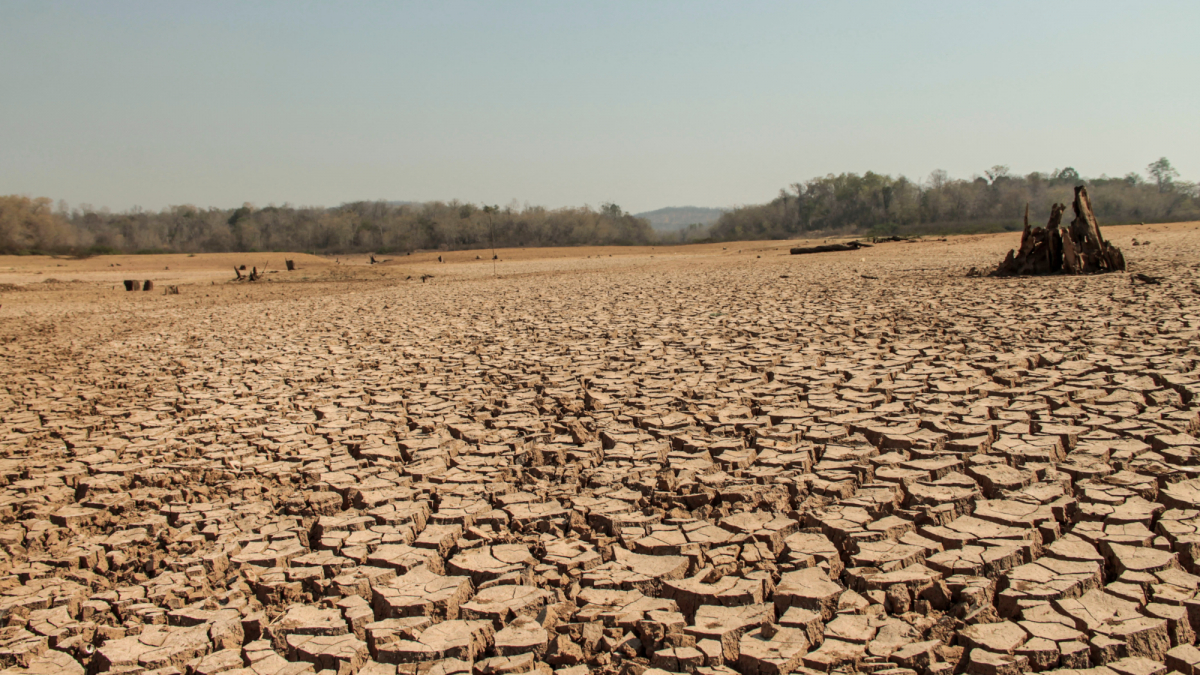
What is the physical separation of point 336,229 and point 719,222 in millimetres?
29337

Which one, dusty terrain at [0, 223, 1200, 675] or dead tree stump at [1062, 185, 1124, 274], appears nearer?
dusty terrain at [0, 223, 1200, 675]

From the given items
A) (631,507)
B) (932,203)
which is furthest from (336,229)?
(631,507)

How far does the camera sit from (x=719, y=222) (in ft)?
196

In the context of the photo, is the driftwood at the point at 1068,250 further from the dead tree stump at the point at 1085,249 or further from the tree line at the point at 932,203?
the tree line at the point at 932,203

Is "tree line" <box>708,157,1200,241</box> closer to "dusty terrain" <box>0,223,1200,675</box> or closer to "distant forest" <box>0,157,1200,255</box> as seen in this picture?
"distant forest" <box>0,157,1200,255</box>

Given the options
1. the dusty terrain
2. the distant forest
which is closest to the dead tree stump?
the dusty terrain

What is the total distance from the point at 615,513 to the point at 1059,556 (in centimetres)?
150

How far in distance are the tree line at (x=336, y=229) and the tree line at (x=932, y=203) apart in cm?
1010

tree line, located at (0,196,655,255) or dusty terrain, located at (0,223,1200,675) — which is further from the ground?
tree line, located at (0,196,655,255)

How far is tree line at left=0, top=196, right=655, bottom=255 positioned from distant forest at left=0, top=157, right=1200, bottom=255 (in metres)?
0.11

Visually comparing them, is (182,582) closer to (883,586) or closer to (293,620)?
(293,620)

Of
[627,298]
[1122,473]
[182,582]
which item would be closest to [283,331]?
[627,298]

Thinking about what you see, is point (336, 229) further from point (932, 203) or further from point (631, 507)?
point (631, 507)

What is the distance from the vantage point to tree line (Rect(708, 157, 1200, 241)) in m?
50.2
